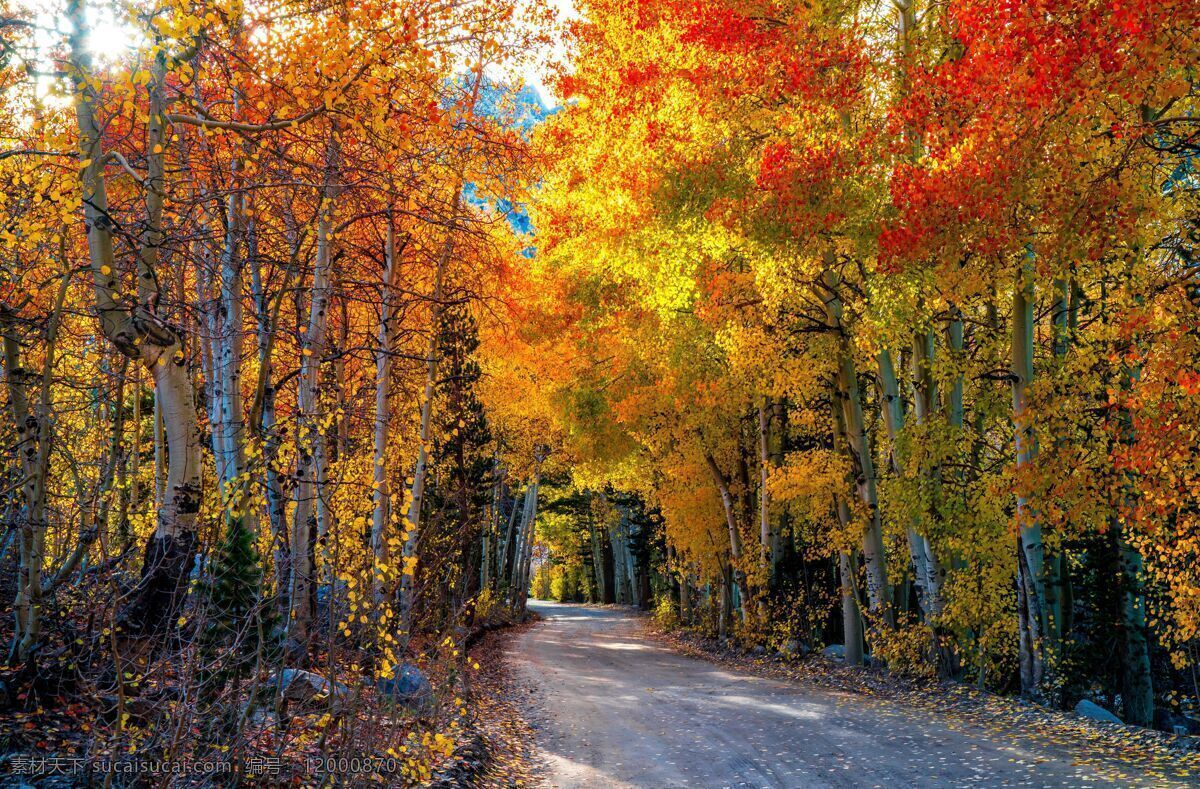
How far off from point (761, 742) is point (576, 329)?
42.0ft

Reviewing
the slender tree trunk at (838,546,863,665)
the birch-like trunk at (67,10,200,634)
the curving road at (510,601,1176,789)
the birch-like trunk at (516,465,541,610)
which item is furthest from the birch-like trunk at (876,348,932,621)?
the birch-like trunk at (516,465,541,610)

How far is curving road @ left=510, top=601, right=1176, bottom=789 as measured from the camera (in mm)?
7828

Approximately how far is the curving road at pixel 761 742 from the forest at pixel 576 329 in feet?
5.38

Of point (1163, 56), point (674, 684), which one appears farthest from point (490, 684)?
point (1163, 56)

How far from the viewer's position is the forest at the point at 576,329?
591cm

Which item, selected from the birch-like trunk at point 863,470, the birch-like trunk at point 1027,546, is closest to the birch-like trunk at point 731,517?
the birch-like trunk at point 863,470

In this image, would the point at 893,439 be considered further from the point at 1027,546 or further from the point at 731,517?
the point at 731,517

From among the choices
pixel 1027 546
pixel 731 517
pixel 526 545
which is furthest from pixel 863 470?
pixel 526 545

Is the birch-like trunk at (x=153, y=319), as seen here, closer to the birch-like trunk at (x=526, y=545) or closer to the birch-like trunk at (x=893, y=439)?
the birch-like trunk at (x=893, y=439)

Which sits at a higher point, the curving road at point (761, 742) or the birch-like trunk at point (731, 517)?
the birch-like trunk at point (731, 517)

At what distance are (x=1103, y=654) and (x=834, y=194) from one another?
10846 millimetres

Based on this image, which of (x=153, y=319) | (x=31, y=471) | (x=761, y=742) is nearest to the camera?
(x=153, y=319)

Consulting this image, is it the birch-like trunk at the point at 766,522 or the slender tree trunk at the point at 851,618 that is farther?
the birch-like trunk at the point at 766,522

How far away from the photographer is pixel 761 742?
31.1 feet
